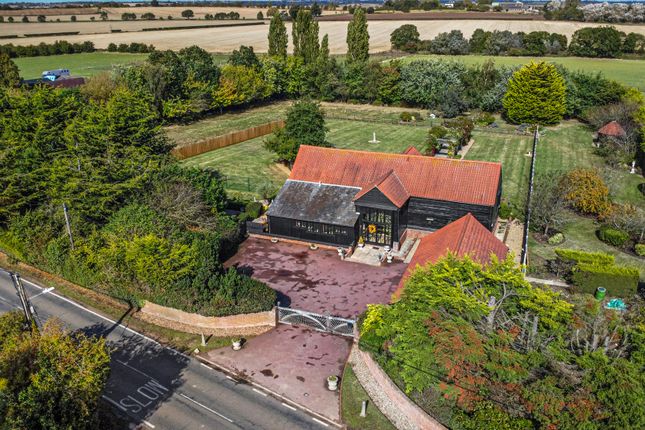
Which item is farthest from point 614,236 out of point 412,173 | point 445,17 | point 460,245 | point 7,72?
point 445,17

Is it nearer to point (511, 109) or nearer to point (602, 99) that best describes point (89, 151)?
point (511, 109)

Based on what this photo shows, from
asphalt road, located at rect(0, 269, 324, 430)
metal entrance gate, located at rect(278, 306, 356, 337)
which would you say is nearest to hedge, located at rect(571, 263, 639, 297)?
metal entrance gate, located at rect(278, 306, 356, 337)

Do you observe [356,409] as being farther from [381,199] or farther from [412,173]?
[412,173]

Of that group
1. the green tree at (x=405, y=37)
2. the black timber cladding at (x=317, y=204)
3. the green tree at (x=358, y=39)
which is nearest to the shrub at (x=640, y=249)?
the black timber cladding at (x=317, y=204)

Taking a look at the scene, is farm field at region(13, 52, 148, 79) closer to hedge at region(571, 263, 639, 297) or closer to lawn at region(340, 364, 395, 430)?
lawn at region(340, 364, 395, 430)

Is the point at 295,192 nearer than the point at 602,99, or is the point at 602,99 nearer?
the point at 295,192

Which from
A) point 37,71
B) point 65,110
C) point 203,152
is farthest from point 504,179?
point 37,71
